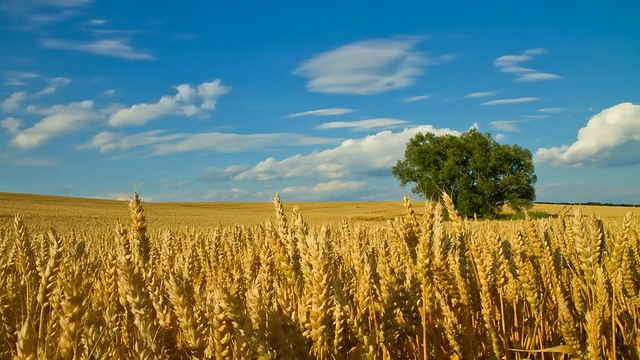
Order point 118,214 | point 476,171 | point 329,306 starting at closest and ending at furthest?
point 329,306 → point 118,214 → point 476,171

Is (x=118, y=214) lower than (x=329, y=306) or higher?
lower

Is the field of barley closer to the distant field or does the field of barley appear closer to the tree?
the distant field

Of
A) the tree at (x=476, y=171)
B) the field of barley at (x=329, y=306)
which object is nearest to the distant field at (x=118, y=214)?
the tree at (x=476, y=171)

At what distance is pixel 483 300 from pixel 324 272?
144 cm

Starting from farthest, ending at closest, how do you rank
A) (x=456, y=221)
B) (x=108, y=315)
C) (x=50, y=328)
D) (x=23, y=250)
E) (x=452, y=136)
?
1. (x=452, y=136)
2. (x=23, y=250)
3. (x=456, y=221)
4. (x=50, y=328)
5. (x=108, y=315)

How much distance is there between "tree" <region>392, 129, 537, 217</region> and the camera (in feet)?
152

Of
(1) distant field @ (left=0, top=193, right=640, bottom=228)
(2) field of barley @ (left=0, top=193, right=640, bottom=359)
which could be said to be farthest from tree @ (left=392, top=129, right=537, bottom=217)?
(2) field of barley @ (left=0, top=193, right=640, bottom=359)

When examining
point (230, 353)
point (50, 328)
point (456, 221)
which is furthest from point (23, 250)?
point (456, 221)

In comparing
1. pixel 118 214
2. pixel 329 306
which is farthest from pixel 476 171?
pixel 329 306

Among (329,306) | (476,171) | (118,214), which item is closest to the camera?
(329,306)

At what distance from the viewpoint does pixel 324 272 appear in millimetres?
1970

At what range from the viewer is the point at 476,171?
4797 centimetres

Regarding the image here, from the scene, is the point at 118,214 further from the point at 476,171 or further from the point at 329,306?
the point at 329,306

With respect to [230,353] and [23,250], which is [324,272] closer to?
[230,353]
